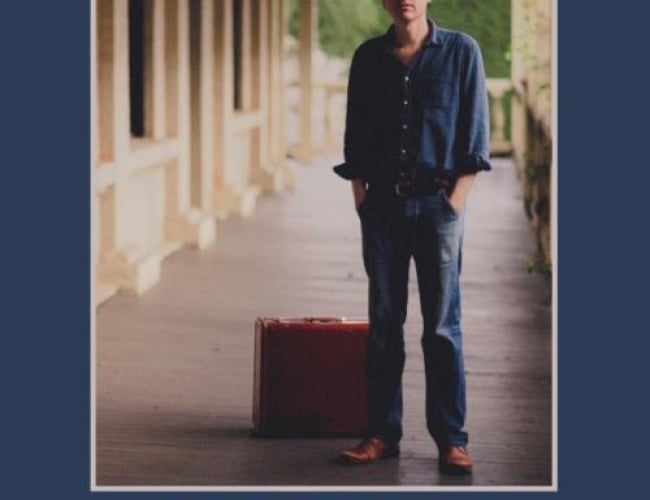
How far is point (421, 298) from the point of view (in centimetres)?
631

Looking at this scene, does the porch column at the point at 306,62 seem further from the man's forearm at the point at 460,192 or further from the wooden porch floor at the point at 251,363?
the man's forearm at the point at 460,192

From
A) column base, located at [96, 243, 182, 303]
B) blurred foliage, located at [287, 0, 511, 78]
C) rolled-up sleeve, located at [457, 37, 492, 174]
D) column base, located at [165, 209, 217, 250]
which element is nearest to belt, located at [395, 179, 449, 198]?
rolled-up sleeve, located at [457, 37, 492, 174]

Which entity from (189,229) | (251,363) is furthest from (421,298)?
(189,229)

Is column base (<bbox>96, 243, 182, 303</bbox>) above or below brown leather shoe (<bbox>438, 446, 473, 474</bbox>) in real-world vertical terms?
above

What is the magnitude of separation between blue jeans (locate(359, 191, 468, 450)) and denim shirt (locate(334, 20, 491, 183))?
0.39ft

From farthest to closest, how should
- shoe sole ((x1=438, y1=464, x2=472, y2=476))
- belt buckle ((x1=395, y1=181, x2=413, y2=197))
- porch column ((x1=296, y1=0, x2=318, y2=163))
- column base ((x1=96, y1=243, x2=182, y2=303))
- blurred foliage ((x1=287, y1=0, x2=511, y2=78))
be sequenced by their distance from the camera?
porch column ((x1=296, y1=0, x2=318, y2=163)) → column base ((x1=96, y1=243, x2=182, y2=303)) → blurred foliage ((x1=287, y1=0, x2=511, y2=78)) → shoe sole ((x1=438, y1=464, x2=472, y2=476)) → belt buckle ((x1=395, y1=181, x2=413, y2=197))

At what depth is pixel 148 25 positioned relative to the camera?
37.4ft

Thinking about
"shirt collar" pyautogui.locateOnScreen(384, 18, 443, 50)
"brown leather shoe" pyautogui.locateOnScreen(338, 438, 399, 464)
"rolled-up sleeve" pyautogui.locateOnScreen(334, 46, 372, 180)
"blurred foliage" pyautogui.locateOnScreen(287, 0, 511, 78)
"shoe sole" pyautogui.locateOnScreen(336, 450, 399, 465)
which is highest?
"blurred foliage" pyautogui.locateOnScreen(287, 0, 511, 78)

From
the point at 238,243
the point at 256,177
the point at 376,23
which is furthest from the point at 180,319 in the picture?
the point at 256,177

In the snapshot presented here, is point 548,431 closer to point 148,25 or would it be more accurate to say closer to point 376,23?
point 148,25

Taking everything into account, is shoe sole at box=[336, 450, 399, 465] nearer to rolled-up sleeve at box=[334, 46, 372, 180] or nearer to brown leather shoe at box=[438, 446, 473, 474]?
brown leather shoe at box=[438, 446, 473, 474]

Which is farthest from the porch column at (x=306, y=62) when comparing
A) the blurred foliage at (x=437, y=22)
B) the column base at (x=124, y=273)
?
the column base at (x=124, y=273)

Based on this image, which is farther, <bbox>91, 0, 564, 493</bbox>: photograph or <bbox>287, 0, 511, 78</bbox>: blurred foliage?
<bbox>287, 0, 511, 78</bbox>: blurred foliage

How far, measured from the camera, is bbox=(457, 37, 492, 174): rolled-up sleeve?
244 inches
